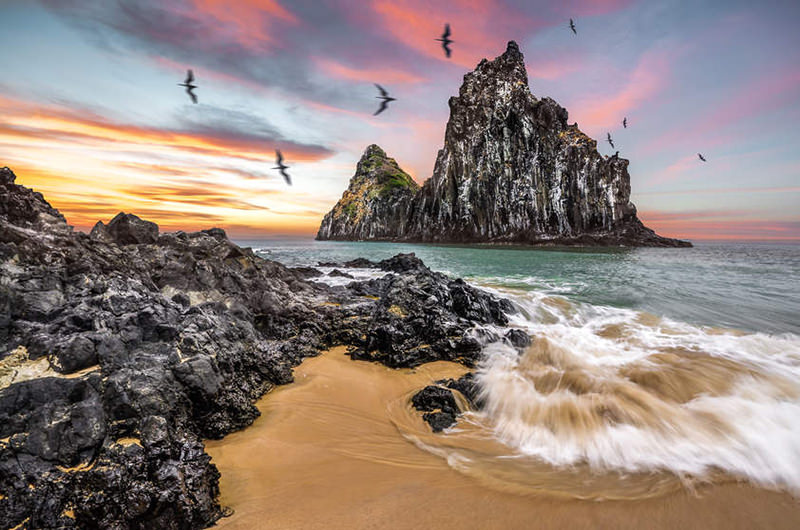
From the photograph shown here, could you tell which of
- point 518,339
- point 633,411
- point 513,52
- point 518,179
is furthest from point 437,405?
point 513,52

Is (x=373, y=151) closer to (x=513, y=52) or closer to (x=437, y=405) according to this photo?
(x=513, y=52)

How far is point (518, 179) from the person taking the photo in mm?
73375

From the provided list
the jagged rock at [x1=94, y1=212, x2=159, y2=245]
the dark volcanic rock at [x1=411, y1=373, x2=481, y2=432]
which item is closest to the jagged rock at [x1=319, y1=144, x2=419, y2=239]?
the jagged rock at [x1=94, y1=212, x2=159, y2=245]

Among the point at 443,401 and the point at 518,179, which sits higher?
the point at 518,179

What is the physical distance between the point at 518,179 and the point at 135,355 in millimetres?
78797

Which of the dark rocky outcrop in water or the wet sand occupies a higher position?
the dark rocky outcrop in water

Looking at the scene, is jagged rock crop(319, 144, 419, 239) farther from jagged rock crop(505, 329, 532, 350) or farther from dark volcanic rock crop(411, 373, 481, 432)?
dark volcanic rock crop(411, 373, 481, 432)

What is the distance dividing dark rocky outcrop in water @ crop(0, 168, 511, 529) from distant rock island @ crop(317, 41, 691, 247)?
225 feet

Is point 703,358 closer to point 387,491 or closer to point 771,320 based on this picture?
point 771,320

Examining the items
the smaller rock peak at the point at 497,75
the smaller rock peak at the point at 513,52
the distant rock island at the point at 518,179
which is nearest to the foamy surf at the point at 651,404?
the distant rock island at the point at 518,179

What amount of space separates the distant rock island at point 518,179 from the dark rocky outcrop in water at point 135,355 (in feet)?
225

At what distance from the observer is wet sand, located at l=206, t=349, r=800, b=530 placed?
9.17 feet

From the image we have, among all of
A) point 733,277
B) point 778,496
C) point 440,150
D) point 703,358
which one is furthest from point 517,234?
point 778,496

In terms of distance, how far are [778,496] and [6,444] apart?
7265mm
